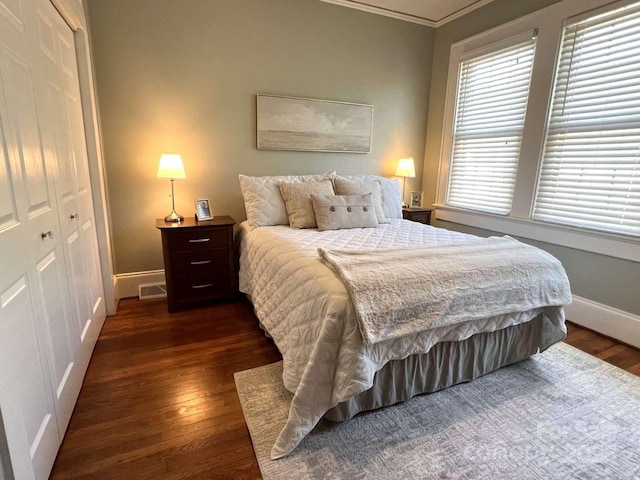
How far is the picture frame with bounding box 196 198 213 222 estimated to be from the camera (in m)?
2.94

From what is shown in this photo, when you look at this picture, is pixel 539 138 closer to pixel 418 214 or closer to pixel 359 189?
pixel 418 214

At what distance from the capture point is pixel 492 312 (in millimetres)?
1776

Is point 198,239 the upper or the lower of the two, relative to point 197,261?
upper

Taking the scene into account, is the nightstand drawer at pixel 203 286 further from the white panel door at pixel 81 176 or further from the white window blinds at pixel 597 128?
the white window blinds at pixel 597 128

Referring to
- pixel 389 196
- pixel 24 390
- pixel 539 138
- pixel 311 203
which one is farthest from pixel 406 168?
pixel 24 390

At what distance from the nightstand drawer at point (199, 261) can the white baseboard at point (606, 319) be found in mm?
2943

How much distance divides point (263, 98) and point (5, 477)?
9.88 ft

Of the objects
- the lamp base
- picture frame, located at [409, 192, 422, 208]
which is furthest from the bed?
picture frame, located at [409, 192, 422, 208]

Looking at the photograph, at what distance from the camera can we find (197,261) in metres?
2.80

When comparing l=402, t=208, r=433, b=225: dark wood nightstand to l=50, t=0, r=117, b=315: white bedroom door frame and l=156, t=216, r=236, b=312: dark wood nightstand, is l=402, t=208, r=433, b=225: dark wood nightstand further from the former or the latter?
l=50, t=0, r=117, b=315: white bedroom door frame

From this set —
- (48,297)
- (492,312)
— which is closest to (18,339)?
(48,297)

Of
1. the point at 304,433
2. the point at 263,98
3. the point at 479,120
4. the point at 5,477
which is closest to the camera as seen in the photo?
the point at 5,477

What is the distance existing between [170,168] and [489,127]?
3.01 meters

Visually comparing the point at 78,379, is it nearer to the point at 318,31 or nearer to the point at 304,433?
the point at 304,433
